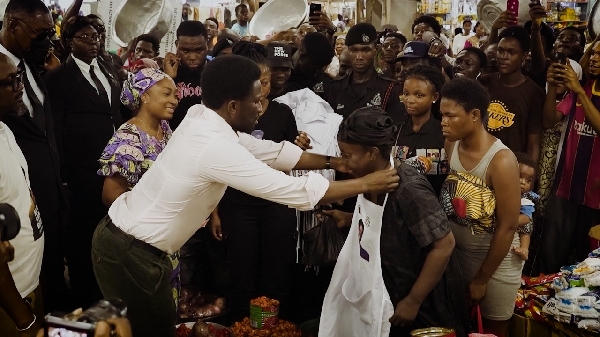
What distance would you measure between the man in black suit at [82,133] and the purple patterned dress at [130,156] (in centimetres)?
107

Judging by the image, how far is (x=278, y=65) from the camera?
3924 mm

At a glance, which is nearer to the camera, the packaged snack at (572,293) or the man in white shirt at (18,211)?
the man in white shirt at (18,211)

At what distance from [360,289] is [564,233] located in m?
2.18

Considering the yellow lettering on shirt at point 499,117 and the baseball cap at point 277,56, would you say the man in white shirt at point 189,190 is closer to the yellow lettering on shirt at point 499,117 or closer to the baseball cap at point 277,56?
the baseball cap at point 277,56

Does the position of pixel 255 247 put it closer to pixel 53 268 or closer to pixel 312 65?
pixel 53 268

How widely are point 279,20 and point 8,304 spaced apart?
194 inches

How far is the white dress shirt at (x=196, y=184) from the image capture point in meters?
2.18

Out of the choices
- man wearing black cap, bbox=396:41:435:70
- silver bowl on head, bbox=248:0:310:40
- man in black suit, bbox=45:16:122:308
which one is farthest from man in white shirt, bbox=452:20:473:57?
man in black suit, bbox=45:16:122:308

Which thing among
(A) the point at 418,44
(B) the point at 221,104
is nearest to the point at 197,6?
(A) the point at 418,44

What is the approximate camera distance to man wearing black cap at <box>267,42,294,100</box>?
153 inches

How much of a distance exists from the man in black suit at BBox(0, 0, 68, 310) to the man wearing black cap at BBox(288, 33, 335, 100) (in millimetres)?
1686

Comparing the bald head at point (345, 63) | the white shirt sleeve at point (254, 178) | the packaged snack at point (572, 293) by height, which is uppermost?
the bald head at point (345, 63)

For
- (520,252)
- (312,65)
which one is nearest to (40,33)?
(312,65)

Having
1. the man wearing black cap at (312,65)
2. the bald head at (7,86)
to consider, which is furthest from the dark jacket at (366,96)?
the bald head at (7,86)
